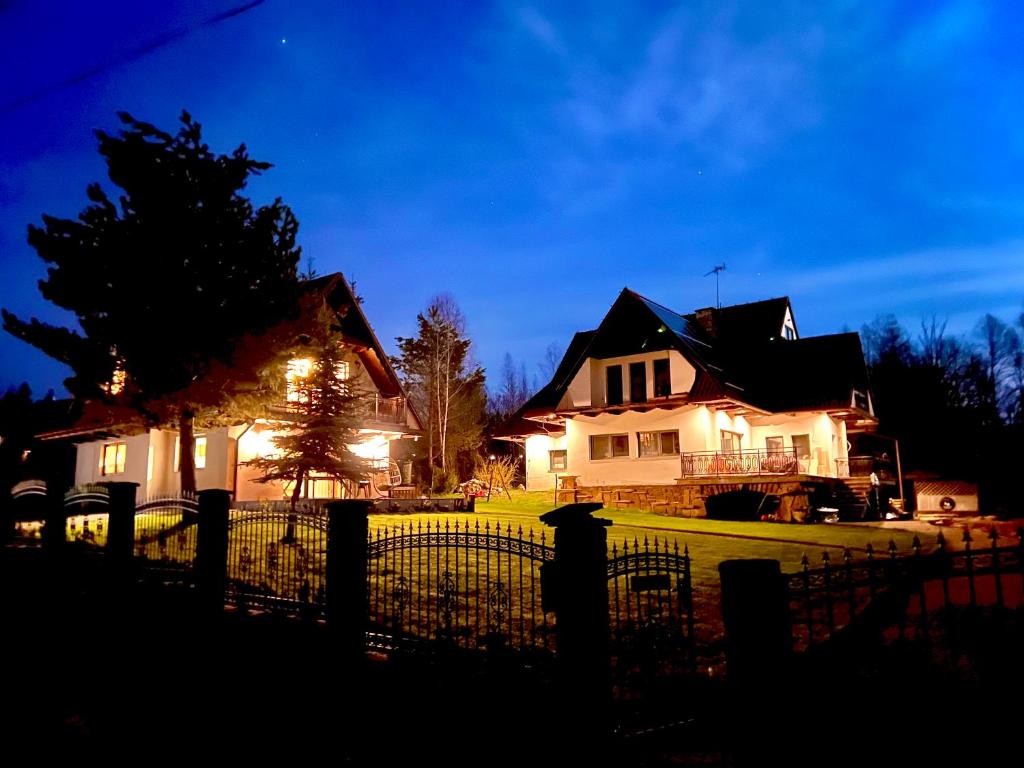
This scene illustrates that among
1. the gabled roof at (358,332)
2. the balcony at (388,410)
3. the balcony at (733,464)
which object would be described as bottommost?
the balcony at (733,464)

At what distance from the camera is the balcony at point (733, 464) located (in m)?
26.4

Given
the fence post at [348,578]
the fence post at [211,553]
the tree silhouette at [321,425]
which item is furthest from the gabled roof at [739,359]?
the fence post at [348,578]

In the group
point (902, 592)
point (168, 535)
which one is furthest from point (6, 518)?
point (902, 592)

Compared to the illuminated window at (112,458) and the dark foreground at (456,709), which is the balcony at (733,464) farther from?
the illuminated window at (112,458)

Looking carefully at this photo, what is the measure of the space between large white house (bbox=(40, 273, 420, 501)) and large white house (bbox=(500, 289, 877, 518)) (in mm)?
7090

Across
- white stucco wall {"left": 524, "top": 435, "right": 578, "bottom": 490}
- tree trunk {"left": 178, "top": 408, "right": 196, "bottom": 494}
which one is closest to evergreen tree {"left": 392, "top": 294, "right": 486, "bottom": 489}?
white stucco wall {"left": 524, "top": 435, "right": 578, "bottom": 490}

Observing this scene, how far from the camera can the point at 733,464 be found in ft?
90.7

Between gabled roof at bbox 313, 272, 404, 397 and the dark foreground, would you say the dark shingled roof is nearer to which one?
gabled roof at bbox 313, 272, 404, 397

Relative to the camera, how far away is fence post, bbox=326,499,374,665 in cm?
798

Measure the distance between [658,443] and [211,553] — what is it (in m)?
22.3

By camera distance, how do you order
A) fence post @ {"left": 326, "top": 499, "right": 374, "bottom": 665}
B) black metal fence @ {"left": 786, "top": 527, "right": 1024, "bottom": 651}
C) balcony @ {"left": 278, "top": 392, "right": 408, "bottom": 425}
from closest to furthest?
black metal fence @ {"left": 786, "top": 527, "right": 1024, "bottom": 651}, fence post @ {"left": 326, "top": 499, "right": 374, "bottom": 665}, balcony @ {"left": 278, "top": 392, "right": 408, "bottom": 425}

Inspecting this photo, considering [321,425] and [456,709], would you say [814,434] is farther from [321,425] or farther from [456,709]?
[456,709]

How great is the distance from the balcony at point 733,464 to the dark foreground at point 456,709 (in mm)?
18766

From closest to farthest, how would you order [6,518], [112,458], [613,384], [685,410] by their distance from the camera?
[6,518] < [112,458] < [685,410] < [613,384]
